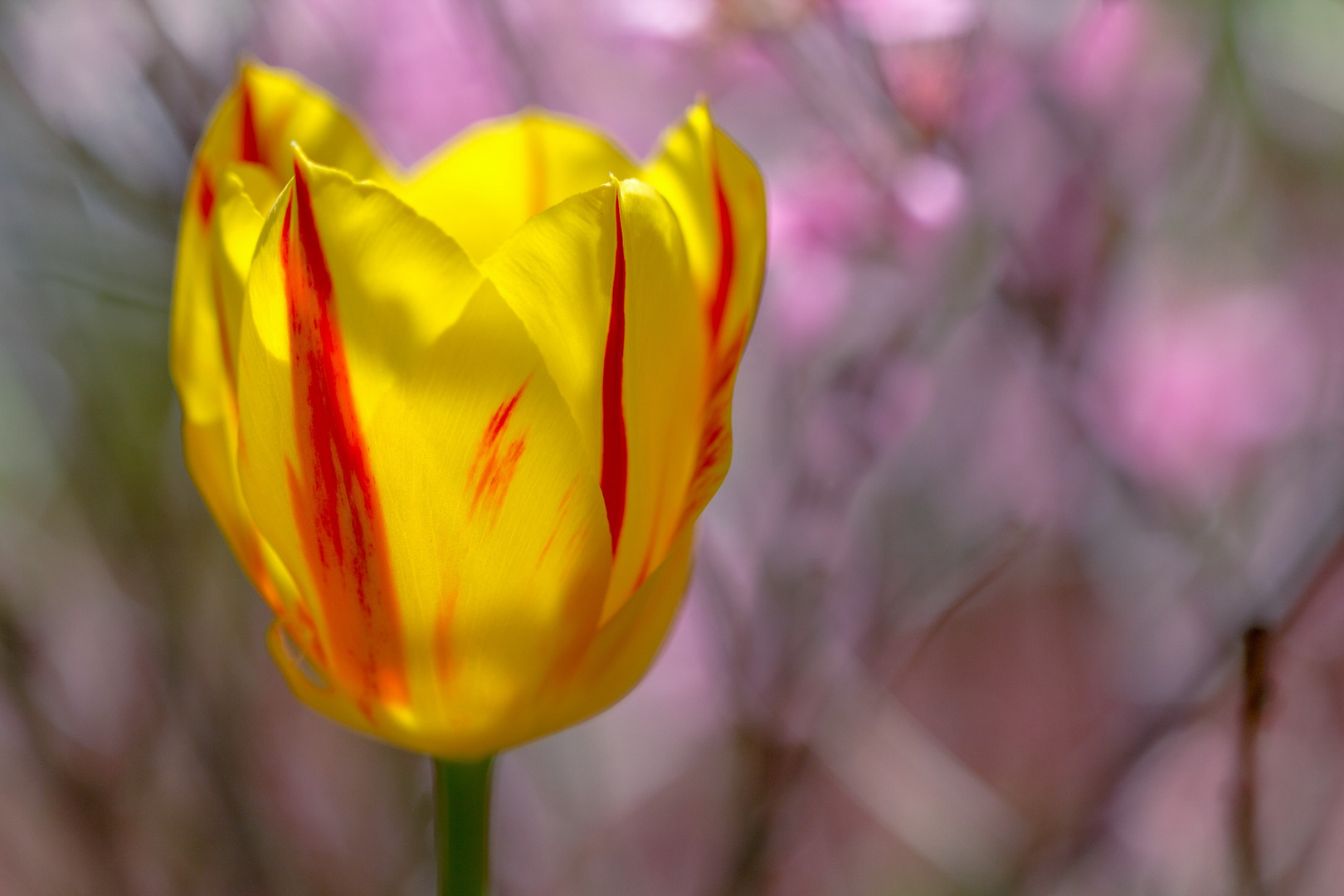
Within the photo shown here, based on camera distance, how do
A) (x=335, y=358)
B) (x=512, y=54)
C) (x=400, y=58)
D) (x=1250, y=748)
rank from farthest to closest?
(x=400, y=58) < (x=512, y=54) < (x=1250, y=748) < (x=335, y=358)

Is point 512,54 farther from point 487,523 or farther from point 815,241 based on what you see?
point 487,523

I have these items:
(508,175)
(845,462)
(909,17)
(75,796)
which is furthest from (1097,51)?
(75,796)

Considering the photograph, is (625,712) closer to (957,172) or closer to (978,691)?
(978,691)

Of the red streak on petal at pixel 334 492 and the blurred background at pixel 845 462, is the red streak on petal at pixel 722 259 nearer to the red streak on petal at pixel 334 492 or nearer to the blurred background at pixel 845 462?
the red streak on petal at pixel 334 492

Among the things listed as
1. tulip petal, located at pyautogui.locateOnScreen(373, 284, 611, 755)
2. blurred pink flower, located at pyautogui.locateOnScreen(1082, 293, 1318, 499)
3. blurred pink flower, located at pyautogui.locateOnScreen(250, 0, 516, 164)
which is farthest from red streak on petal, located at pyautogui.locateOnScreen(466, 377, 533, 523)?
blurred pink flower, located at pyautogui.locateOnScreen(1082, 293, 1318, 499)

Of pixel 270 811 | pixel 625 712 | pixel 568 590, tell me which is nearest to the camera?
pixel 568 590

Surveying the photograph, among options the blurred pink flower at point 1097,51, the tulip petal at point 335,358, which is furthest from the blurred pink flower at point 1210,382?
the tulip petal at point 335,358

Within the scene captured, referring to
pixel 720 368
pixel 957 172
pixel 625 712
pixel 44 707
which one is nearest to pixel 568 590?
pixel 720 368
